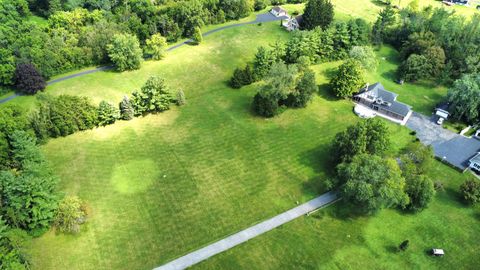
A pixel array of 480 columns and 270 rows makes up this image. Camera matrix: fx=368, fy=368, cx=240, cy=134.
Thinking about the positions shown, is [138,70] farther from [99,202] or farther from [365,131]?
[365,131]

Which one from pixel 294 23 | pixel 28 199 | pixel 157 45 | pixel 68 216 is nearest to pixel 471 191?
pixel 68 216

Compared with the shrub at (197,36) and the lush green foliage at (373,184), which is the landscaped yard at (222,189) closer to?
the lush green foliage at (373,184)

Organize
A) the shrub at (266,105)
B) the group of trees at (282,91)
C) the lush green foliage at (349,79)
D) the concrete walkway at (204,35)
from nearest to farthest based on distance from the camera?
the group of trees at (282,91) < the shrub at (266,105) < the lush green foliage at (349,79) < the concrete walkway at (204,35)

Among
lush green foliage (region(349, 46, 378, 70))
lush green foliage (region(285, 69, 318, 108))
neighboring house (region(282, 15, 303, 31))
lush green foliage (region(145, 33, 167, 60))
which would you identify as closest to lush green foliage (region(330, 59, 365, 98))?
lush green foliage (region(349, 46, 378, 70))

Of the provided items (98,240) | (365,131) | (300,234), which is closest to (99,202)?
(98,240)

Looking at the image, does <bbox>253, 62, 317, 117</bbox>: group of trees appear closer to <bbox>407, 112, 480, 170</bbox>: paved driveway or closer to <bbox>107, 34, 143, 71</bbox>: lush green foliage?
<bbox>407, 112, 480, 170</bbox>: paved driveway

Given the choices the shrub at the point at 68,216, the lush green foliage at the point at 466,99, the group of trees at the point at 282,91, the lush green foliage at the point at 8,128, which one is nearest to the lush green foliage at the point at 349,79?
the group of trees at the point at 282,91

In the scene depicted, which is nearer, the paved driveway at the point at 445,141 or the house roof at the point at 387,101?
the paved driveway at the point at 445,141
